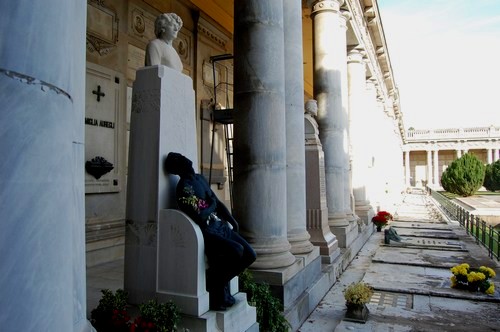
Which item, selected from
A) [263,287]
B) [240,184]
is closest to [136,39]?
[240,184]

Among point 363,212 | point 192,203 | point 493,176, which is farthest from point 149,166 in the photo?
point 493,176

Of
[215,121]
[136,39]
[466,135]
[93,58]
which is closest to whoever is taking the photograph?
[93,58]

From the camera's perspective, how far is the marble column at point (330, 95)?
35.3 feet

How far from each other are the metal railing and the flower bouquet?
129 inches

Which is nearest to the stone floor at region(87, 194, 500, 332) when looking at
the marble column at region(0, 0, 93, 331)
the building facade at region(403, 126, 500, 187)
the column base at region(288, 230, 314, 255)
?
the column base at region(288, 230, 314, 255)

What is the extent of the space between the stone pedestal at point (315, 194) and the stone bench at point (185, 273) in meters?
4.97

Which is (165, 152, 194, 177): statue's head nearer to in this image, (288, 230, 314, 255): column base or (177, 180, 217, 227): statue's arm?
(177, 180, 217, 227): statue's arm

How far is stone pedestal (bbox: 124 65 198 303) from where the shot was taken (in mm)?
4082

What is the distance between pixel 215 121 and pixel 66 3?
35.6 feet

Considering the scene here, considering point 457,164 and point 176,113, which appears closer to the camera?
point 176,113

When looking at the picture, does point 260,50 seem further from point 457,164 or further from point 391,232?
point 457,164

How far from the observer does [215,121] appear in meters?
12.6

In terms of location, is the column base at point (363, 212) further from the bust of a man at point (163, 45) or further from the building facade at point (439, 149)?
the building facade at point (439, 149)

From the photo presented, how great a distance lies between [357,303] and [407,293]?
2.27 m
